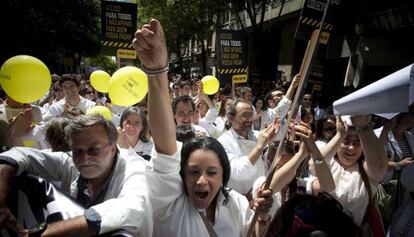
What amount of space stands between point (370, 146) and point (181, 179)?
1256 millimetres

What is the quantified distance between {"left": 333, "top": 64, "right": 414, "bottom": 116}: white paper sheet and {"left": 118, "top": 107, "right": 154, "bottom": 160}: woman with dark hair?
2.38 m

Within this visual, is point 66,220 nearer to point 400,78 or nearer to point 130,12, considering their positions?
point 400,78

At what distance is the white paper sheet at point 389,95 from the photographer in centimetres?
129

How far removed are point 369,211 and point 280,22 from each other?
61.1 ft

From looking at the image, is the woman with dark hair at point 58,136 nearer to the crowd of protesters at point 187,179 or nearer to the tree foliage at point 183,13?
the crowd of protesters at point 187,179

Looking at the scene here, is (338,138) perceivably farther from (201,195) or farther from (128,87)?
Answer: (128,87)

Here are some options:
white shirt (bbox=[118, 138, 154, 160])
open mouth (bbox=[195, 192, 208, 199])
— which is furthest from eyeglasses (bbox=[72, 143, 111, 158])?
white shirt (bbox=[118, 138, 154, 160])

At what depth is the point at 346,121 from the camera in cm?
235

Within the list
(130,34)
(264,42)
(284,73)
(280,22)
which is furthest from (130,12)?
(264,42)

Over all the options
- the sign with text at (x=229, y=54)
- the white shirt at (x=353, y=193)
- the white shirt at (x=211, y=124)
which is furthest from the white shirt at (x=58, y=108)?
the white shirt at (x=353, y=193)

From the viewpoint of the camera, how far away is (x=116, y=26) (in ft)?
21.7

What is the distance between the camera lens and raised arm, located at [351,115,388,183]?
228 cm

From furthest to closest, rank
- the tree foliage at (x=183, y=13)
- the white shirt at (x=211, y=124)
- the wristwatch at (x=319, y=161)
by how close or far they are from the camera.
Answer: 1. the tree foliage at (x=183, y=13)
2. the white shirt at (x=211, y=124)
3. the wristwatch at (x=319, y=161)

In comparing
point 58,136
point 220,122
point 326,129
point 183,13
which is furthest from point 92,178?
point 183,13
